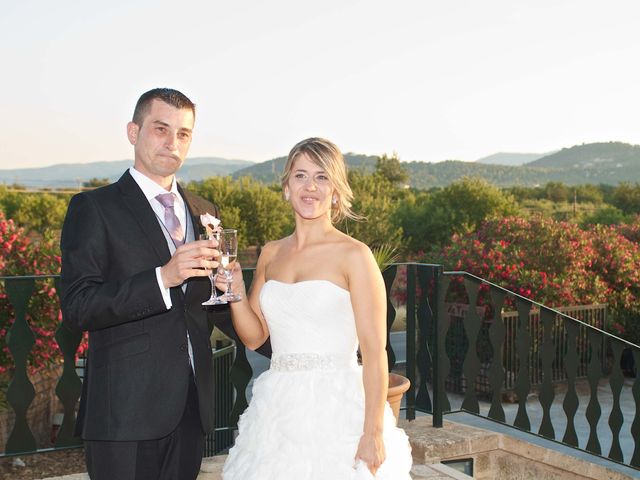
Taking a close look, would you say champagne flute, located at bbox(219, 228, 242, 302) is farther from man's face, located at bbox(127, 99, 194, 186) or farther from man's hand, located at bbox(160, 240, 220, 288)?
man's face, located at bbox(127, 99, 194, 186)

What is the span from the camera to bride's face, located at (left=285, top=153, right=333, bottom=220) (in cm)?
328

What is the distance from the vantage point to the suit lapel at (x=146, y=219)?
2.96 m

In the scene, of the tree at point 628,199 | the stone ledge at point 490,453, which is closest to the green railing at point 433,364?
the stone ledge at point 490,453

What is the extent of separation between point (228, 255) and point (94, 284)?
55cm

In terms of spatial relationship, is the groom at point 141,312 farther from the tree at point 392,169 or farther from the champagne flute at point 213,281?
the tree at point 392,169

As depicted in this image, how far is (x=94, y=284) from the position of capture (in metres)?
2.78

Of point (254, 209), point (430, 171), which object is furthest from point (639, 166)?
point (254, 209)

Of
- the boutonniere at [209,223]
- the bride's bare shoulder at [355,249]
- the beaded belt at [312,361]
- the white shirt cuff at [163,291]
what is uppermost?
the boutonniere at [209,223]

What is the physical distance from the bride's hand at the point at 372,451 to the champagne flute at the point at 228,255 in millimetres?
903

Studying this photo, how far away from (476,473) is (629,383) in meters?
9.62

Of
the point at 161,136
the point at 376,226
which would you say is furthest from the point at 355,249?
the point at 376,226

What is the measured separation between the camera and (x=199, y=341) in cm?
314

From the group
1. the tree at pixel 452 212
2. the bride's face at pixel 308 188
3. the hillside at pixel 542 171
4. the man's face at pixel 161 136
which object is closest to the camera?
the man's face at pixel 161 136

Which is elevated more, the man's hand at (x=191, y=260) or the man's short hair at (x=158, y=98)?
the man's short hair at (x=158, y=98)
